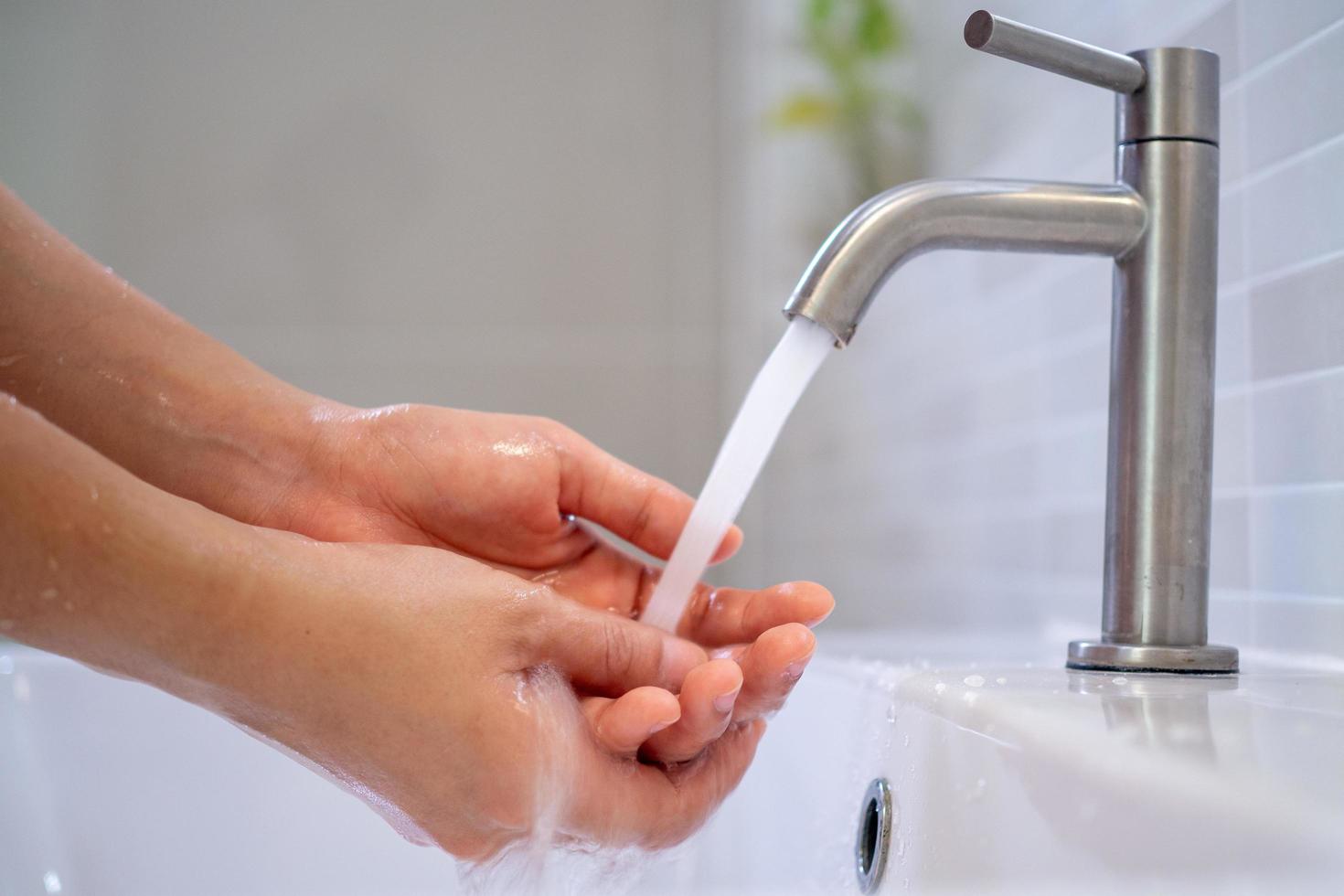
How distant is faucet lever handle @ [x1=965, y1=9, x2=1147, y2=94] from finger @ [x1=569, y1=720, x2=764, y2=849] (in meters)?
0.36

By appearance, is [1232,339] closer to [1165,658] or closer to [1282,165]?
[1282,165]

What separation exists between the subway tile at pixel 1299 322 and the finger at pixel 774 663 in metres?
0.34

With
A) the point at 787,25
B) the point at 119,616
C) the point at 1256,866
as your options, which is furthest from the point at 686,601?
the point at 787,25

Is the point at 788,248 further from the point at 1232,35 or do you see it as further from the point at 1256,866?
the point at 1256,866

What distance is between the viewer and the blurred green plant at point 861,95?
55.0 inches

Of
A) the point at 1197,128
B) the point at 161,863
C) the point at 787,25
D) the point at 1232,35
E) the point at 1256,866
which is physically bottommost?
the point at 161,863

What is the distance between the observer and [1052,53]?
0.56m

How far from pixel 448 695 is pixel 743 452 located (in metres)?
0.19

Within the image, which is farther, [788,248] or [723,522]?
[788,248]

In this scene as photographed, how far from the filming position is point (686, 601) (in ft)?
2.30

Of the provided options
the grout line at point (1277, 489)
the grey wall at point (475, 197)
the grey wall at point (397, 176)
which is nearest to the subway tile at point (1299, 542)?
the grout line at point (1277, 489)

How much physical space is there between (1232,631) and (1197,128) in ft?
1.05

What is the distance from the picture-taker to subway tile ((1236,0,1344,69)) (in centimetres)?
64

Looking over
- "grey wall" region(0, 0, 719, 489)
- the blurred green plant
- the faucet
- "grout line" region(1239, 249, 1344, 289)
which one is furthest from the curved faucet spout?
"grey wall" region(0, 0, 719, 489)
